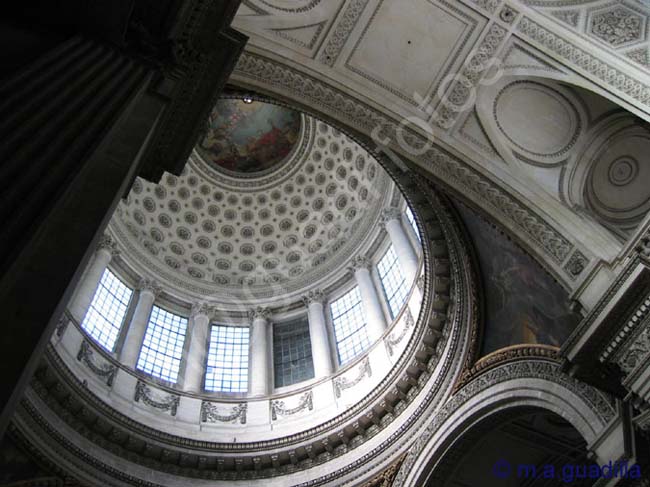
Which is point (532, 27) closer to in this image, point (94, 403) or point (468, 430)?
point (468, 430)

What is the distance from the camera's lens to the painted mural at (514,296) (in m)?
11.4

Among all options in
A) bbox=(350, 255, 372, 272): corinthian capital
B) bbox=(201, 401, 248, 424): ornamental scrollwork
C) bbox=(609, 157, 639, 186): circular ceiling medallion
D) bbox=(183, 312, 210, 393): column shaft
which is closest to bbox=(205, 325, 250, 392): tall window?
bbox=(183, 312, 210, 393): column shaft

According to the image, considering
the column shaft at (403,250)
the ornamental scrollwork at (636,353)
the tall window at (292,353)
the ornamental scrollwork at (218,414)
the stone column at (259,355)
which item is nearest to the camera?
the ornamental scrollwork at (636,353)

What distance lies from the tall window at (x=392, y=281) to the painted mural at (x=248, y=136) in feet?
27.9

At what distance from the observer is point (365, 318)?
20.3 meters

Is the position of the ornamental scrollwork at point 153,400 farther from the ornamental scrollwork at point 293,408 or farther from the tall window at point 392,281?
the tall window at point 392,281

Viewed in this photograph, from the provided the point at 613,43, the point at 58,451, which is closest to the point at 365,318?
the point at 58,451

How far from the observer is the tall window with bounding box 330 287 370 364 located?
1969 centimetres

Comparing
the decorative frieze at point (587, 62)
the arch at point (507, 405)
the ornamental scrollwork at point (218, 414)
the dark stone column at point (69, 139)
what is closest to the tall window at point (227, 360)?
the ornamental scrollwork at point (218, 414)

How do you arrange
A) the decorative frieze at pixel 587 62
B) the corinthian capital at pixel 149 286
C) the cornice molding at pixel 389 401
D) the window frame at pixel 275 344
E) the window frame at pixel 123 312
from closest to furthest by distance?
1. the decorative frieze at pixel 587 62
2. the cornice molding at pixel 389 401
3. the window frame at pixel 123 312
4. the window frame at pixel 275 344
5. the corinthian capital at pixel 149 286

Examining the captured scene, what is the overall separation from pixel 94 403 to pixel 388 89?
1039cm

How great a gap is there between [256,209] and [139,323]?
8916 mm

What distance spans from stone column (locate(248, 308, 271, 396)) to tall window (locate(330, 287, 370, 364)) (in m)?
2.46

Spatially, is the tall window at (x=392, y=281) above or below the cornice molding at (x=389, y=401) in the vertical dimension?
above
